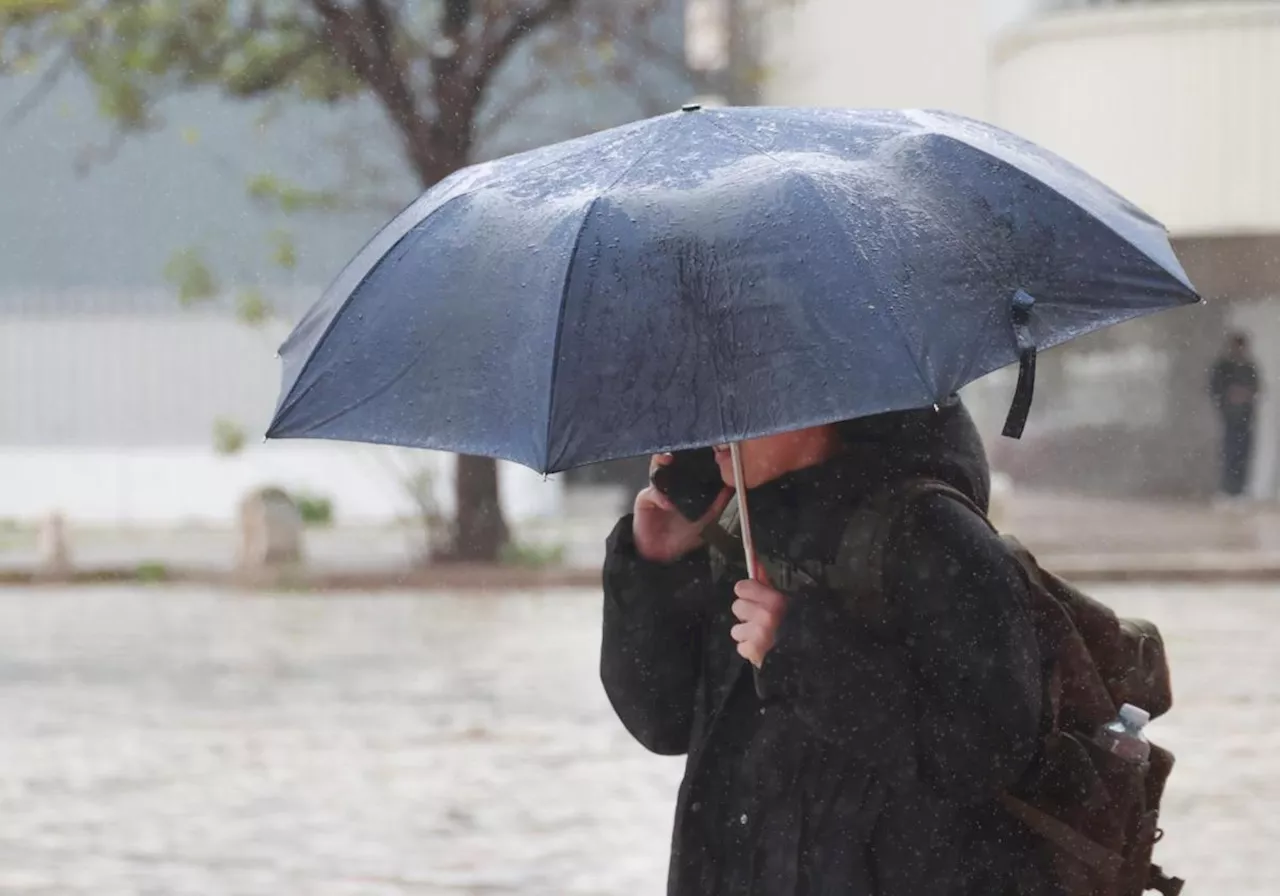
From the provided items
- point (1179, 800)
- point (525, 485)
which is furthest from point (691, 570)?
point (525, 485)

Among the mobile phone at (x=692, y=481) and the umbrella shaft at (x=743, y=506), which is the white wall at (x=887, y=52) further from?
the umbrella shaft at (x=743, y=506)

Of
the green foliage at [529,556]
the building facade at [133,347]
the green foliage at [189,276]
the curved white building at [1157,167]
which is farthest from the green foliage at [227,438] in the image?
the curved white building at [1157,167]

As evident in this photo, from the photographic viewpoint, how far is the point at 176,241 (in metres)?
24.3

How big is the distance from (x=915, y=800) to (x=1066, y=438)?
2167cm

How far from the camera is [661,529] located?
288 centimetres

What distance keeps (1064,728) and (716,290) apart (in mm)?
686

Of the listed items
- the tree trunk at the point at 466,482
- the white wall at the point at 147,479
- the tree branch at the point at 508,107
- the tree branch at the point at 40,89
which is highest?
the tree branch at the point at 40,89

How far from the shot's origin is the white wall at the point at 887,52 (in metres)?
24.1

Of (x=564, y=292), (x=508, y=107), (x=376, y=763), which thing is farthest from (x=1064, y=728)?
(x=508, y=107)

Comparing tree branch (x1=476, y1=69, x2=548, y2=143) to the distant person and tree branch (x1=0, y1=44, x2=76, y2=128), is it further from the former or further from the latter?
the distant person

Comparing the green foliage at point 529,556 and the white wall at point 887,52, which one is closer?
the green foliage at point 529,556

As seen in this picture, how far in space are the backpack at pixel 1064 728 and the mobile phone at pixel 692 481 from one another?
0.74 feet

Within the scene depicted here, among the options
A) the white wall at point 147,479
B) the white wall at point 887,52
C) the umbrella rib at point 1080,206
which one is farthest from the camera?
the white wall at point 887,52

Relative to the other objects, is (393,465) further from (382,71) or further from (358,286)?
(358,286)
